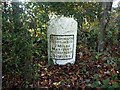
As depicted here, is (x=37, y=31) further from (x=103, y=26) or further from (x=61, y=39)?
(x=103, y=26)

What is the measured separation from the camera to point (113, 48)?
91.0 inches

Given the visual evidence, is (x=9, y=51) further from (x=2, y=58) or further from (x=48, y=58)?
(x=48, y=58)

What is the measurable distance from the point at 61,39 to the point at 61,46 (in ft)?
0.16

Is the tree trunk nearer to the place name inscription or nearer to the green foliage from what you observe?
the green foliage

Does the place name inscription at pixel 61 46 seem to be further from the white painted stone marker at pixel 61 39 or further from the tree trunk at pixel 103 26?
the tree trunk at pixel 103 26

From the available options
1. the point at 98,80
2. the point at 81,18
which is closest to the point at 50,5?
the point at 81,18

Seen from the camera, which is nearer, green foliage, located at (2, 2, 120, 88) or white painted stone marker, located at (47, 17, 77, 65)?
green foliage, located at (2, 2, 120, 88)

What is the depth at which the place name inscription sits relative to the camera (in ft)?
7.37

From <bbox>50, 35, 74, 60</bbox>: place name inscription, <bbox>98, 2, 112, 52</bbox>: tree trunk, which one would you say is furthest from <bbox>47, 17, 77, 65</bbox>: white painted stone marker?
<bbox>98, 2, 112, 52</bbox>: tree trunk

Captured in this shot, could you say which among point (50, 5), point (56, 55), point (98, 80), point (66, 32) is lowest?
point (98, 80)

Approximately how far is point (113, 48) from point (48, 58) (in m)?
0.46

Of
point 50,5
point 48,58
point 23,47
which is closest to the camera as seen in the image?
point 23,47

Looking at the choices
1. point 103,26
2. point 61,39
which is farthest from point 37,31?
point 103,26

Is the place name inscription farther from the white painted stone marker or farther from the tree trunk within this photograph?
the tree trunk
